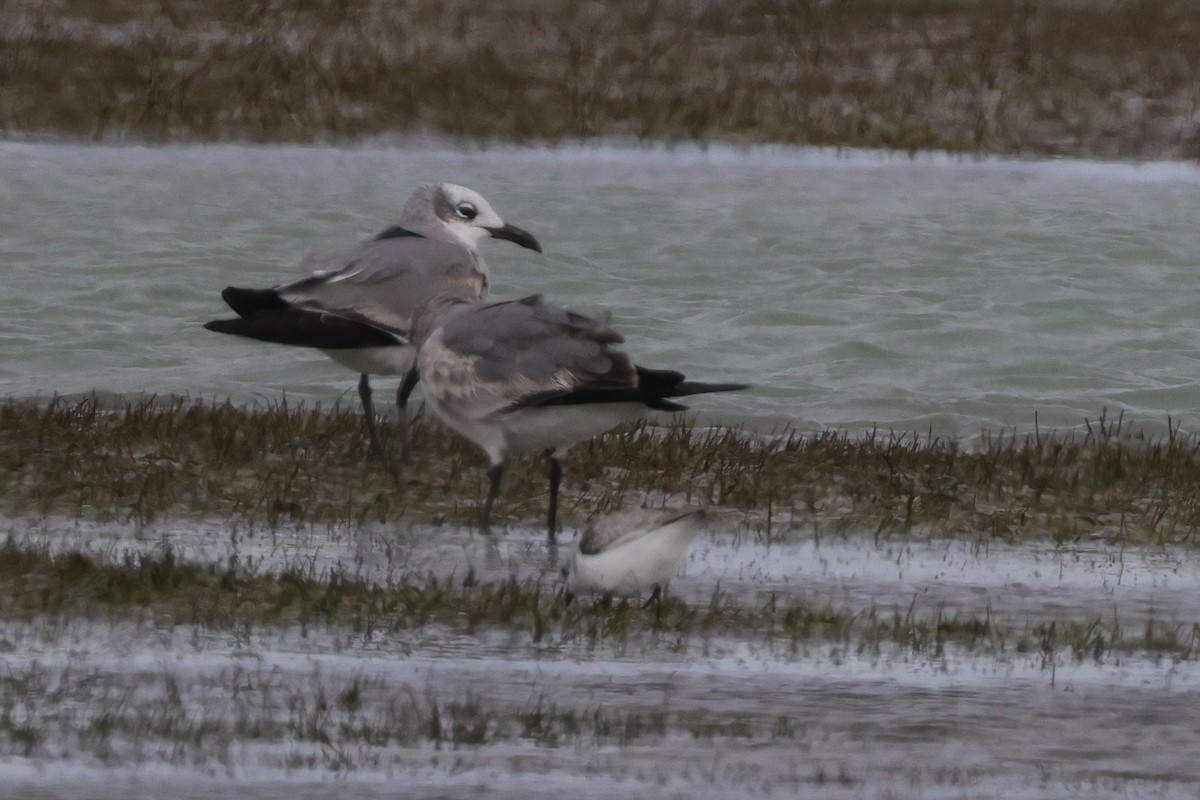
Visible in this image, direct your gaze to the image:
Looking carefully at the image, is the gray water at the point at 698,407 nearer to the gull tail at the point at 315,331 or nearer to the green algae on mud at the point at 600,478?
the green algae on mud at the point at 600,478

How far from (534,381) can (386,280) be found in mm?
2355

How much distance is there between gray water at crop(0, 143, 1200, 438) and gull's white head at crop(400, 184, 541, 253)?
248 cm

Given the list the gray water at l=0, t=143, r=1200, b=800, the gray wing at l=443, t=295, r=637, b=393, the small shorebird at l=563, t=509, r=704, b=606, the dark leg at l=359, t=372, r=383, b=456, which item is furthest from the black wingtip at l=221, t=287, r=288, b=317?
the small shorebird at l=563, t=509, r=704, b=606

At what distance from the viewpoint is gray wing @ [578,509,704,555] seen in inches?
330

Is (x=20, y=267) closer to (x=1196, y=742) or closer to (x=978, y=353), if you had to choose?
(x=978, y=353)

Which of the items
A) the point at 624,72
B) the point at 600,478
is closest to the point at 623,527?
the point at 600,478

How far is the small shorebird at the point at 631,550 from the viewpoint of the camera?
27.6 feet

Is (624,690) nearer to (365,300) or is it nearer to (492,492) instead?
(492,492)

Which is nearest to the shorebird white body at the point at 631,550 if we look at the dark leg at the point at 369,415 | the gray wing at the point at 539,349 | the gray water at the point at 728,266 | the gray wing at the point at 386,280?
the gray wing at the point at 539,349

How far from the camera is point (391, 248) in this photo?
12188 millimetres

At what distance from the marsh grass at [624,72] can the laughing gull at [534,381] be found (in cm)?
1713

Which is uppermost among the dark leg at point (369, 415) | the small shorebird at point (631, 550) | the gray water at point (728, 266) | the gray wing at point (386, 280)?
the gray wing at point (386, 280)

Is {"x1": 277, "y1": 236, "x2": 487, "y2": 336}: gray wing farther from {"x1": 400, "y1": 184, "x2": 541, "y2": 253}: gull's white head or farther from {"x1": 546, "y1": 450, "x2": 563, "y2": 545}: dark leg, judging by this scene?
{"x1": 546, "y1": 450, "x2": 563, "y2": 545}: dark leg

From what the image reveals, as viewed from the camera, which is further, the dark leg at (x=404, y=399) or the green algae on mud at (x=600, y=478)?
the dark leg at (x=404, y=399)
